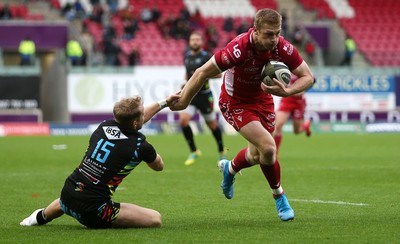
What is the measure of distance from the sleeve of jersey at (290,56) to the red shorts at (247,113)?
2.76ft

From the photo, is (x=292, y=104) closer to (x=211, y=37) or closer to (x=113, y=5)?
(x=211, y=37)

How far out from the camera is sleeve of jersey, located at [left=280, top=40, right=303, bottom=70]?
368 inches

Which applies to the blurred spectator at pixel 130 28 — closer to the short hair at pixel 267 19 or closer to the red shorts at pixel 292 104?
the red shorts at pixel 292 104

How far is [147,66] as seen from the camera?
32.0 meters

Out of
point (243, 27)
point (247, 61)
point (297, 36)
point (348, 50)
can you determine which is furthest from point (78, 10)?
point (247, 61)

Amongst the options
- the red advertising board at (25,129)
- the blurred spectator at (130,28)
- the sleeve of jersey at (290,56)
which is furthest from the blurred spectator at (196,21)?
the sleeve of jersey at (290,56)

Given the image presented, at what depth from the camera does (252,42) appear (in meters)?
9.31

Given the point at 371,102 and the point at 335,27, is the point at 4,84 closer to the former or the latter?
the point at 371,102

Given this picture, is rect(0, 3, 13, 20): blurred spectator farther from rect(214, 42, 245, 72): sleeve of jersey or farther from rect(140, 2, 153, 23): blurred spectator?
rect(214, 42, 245, 72): sleeve of jersey

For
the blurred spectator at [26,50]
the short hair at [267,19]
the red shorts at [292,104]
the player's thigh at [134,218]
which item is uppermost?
the short hair at [267,19]

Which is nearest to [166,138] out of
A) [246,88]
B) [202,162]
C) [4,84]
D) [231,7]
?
[4,84]

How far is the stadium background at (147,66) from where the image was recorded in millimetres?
30125

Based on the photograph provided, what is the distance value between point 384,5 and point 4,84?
20.7 m

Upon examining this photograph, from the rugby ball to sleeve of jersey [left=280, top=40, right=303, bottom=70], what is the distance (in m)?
0.11
